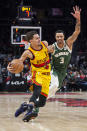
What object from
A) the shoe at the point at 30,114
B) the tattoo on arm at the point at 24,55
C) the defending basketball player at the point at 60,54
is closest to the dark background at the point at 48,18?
the defending basketball player at the point at 60,54

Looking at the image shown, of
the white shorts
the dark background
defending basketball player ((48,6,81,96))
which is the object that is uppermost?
the dark background

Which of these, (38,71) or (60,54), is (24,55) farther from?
(60,54)

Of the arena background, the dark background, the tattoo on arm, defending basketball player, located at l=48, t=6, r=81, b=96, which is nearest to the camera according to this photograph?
the tattoo on arm

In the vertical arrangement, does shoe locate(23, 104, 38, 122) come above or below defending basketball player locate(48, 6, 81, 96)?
below

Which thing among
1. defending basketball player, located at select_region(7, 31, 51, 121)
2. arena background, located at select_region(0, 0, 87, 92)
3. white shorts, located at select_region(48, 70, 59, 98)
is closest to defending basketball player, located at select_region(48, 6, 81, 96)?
white shorts, located at select_region(48, 70, 59, 98)

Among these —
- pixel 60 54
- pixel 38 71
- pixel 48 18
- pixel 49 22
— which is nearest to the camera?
pixel 38 71

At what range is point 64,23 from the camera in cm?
2833

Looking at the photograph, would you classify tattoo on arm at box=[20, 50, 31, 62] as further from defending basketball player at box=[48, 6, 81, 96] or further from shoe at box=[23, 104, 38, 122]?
shoe at box=[23, 104, 38, 122]

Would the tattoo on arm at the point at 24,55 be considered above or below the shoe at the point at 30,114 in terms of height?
above

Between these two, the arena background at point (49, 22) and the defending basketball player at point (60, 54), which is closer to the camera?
the defending basketball player at point (60, 54)

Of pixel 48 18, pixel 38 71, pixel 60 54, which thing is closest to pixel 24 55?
pixel 38 71

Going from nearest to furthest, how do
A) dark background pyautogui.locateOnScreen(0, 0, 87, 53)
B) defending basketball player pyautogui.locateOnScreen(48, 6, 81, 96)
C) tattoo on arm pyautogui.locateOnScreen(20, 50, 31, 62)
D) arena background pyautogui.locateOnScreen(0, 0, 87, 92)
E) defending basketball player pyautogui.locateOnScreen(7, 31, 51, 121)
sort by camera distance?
1. tattoo on arm pyautogui.locateOnScreen(20, 50, 31, 62)
2. defending basketball player pyautogui.locateOnScreen(7, 31, 51, 121)
3. defending basketball player pyautogui.locateOnScreen(48, 6, 81, 96)
4. arena background pyautogui.locateOnScreen(0, 0, 87, 92)
5. dark background pyautogui.locateOnScreen(0, 0, 87, 53)

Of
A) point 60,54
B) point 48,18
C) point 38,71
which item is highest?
point 48,18

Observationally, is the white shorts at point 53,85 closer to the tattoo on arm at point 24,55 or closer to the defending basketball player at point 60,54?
the defending basketball player at point 60,54
